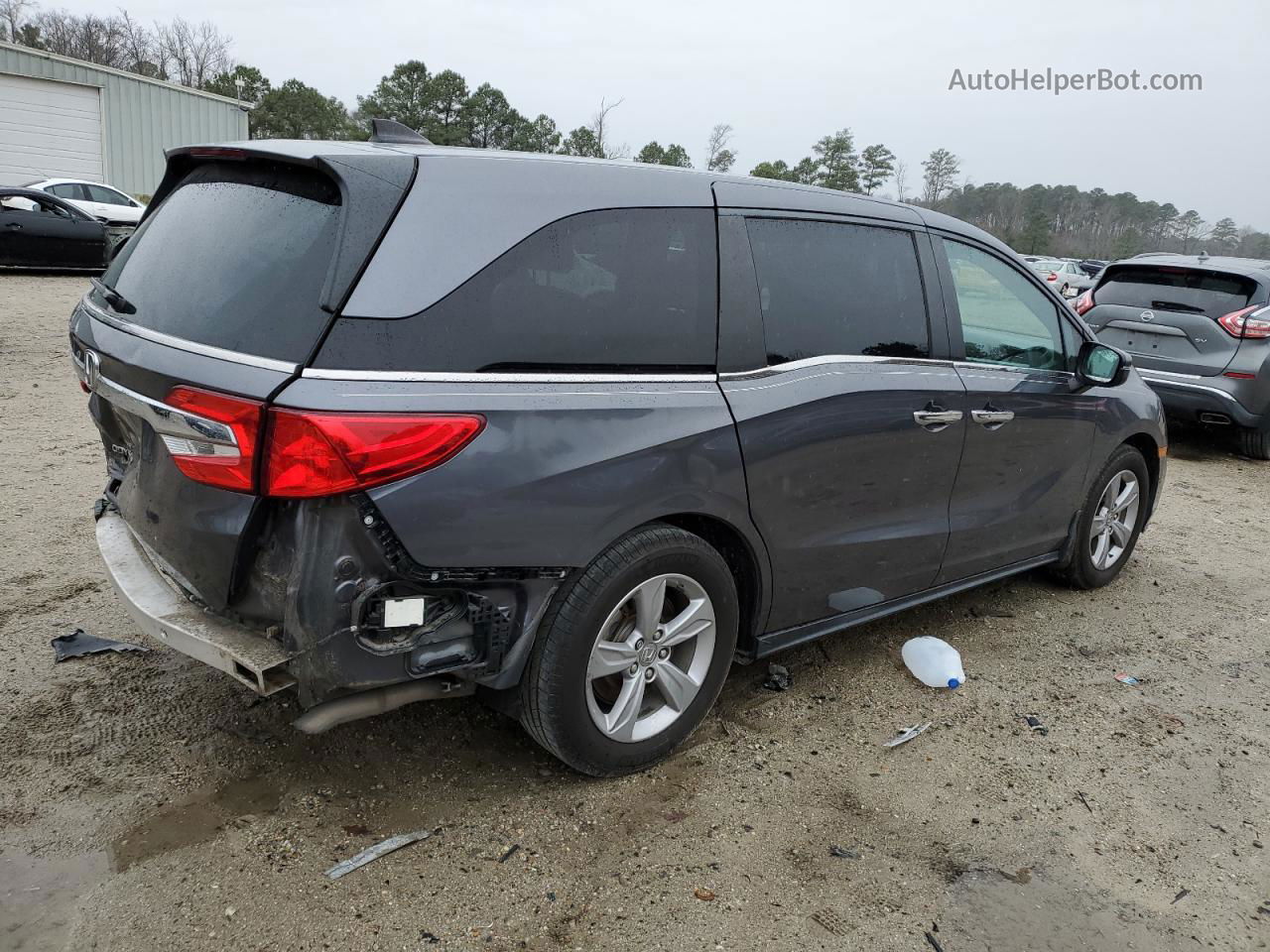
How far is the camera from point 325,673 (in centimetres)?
238

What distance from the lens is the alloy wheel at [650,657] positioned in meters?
2.81

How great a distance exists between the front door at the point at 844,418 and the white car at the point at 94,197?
706 inches

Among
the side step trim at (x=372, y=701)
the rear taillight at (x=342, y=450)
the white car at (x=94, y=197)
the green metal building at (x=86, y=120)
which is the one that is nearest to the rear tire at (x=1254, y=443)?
the side step trim at (x=372, y=701)

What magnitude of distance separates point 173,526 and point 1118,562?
4429 mm

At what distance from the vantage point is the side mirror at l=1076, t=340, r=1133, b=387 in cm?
427

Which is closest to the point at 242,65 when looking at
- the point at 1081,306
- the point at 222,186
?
the point at 1081,306

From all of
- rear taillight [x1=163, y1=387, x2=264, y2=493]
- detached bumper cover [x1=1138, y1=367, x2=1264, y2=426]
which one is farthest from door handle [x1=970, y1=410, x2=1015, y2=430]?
detached bumper cover [x1=1138, y1=367, x2=1264, y2=426]

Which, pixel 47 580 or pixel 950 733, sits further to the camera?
pixel 47 580

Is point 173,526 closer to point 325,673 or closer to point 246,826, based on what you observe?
point 325,673

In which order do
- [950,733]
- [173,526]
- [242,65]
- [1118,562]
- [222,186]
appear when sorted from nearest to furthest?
[173,526] → [222,186] → [950,733] → [1118,562] → [242,65]

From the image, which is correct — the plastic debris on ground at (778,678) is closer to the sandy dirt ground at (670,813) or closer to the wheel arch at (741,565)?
the sandy dirt ground at (670,813)

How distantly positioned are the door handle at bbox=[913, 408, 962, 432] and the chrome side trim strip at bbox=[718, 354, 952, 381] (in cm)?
18

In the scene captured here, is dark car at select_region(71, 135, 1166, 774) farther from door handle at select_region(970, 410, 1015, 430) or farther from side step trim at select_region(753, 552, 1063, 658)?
door handle at select_region(970, 410, 1015, 430)

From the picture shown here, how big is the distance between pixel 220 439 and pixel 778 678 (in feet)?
7.33
